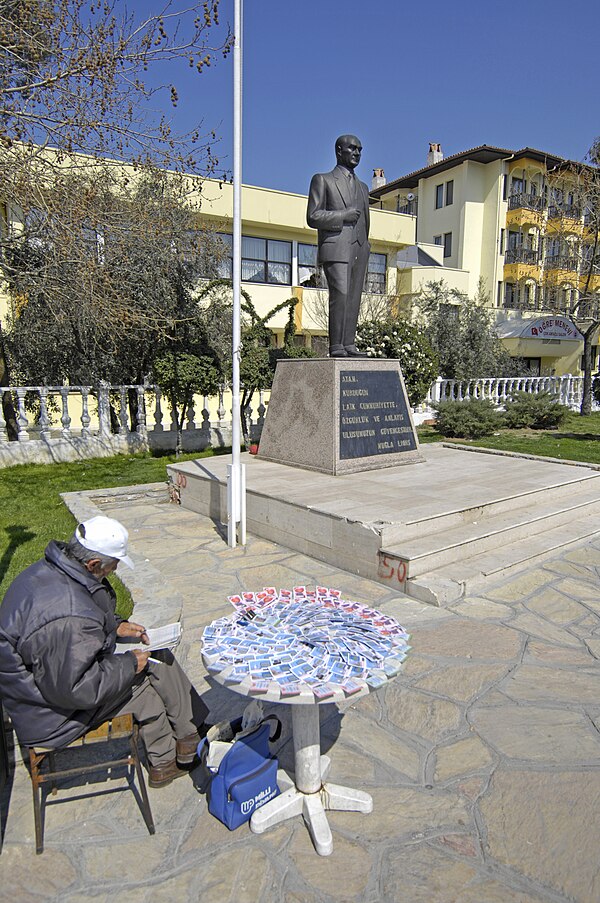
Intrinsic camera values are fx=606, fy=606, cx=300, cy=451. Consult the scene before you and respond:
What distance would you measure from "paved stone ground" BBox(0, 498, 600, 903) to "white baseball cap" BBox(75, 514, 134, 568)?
1.14m

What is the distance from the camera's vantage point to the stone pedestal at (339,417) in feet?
25.4

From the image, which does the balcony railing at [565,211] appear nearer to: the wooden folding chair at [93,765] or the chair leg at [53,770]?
the wooden folding chair at [93,765]

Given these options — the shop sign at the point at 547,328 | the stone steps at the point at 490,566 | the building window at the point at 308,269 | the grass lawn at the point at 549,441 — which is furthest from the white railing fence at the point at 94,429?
the shop sign at the point at 547,328

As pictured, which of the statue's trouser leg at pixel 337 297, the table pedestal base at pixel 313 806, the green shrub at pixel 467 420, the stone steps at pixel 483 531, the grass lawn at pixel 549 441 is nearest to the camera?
the table pedestal base at pixel 313 806

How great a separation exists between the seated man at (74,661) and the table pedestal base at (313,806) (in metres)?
0.54

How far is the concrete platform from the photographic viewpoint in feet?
17.0

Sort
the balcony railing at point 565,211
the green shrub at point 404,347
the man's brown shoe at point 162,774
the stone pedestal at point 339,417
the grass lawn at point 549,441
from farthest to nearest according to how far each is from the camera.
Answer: the balcony railing at point 565,211 → the green shrub at point 404,347 → the grass lawn at point 549,441 → the stone pedestal at point 339,417 → the man's brown shoe at point 162,774

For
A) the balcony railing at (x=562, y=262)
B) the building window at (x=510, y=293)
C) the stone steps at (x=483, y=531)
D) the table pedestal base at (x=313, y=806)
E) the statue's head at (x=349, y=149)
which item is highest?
the balcony railing at (x=562, y=262)

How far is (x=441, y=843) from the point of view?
2.42 meters

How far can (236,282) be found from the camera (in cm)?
609

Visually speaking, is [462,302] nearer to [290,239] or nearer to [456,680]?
[290,239]

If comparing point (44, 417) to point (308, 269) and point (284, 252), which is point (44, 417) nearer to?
point (284, 252)

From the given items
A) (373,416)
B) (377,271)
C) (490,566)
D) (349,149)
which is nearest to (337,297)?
Result: (373,416)

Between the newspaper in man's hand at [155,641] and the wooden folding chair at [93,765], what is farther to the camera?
the newspaper in man's hand at [155,641]
